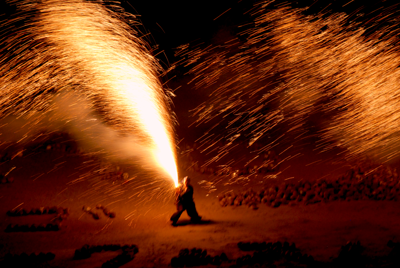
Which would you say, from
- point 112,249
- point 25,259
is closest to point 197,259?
point 112,249

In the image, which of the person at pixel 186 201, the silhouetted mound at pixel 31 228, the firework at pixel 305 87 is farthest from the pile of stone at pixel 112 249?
the firework at pixel 305 87

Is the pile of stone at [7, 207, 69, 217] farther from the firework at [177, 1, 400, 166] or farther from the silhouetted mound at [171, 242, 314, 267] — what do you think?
the firework at [177, 1, 400, 166]

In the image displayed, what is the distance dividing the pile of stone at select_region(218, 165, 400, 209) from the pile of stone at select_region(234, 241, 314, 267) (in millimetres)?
2742

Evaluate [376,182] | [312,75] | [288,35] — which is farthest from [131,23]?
[312,75]

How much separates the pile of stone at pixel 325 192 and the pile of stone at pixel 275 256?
2.74 metres

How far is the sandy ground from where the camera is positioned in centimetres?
582

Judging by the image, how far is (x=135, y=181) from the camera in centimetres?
1014

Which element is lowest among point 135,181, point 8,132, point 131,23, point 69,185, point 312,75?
point 312,75

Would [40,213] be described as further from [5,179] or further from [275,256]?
[275,256]

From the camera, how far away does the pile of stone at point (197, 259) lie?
206 inches

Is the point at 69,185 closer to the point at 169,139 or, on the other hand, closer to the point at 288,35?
the point at 169,139

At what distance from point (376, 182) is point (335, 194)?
4.14 ft

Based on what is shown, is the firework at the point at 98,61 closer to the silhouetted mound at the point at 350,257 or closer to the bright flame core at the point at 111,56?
the bright flame core at the point at 111,56

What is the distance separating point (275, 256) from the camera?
533 cm
